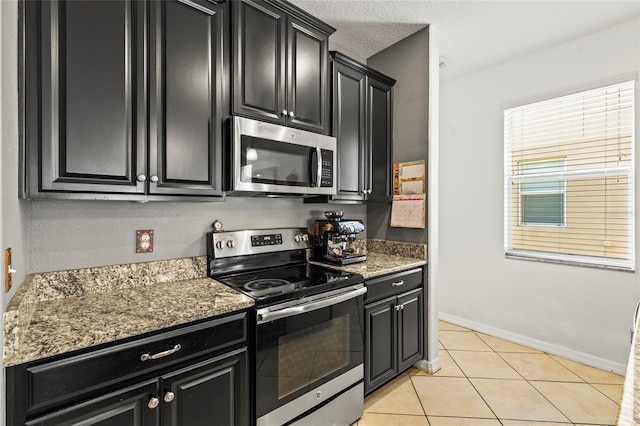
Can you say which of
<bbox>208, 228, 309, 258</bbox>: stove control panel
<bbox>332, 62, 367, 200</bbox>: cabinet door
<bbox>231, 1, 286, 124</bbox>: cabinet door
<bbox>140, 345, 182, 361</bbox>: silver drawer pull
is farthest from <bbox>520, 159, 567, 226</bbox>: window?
<bbox>140, 345, 182, 361</bbox>: silver drawer pull

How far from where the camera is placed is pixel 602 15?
2.29 metres

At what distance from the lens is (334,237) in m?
2.28

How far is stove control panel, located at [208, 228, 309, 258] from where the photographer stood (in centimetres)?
186

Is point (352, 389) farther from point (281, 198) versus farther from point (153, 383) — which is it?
point (281, 198)

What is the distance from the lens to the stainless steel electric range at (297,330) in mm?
1462

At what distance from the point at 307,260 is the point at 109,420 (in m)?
1.48

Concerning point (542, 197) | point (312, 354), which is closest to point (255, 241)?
point (312, 354)

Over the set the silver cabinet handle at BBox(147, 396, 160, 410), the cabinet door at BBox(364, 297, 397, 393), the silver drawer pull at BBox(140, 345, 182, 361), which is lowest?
the cabinet door at BBox(364, 297, 397, 393)

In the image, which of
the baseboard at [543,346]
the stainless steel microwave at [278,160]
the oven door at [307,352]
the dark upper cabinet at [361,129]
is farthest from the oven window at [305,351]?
the baseboard at [543,346]

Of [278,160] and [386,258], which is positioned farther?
[386,258]

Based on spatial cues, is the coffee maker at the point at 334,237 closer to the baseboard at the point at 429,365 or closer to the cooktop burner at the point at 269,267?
the cooktop burner at the point at 269,267

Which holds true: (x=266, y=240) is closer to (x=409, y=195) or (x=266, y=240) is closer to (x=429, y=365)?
(x=409, y=195)

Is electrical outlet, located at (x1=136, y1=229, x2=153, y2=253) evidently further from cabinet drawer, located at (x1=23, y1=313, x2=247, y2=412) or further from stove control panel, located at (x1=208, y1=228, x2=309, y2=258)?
cabinet drawer, located at (x1=23, y1=313, x2=247, y2=412)

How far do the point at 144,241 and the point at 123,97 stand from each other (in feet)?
2.46
